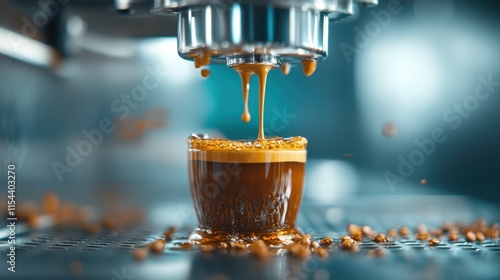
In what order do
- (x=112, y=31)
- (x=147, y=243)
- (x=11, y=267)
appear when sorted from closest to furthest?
(x=11, y=267), (x=147, y=243), (x=112, y=31)

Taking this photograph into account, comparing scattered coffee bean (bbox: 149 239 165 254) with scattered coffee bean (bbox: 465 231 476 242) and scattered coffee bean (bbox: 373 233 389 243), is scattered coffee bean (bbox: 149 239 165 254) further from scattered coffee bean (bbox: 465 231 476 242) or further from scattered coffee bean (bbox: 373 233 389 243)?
scattered coffee bean (bbox: 465 231 476 242)

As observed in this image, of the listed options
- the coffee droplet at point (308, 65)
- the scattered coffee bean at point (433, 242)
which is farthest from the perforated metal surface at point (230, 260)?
the coffee droplet at point (308, 65)

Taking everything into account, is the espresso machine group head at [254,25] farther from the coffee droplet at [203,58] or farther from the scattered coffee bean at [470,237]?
the scattered coffee bean at [470,237]

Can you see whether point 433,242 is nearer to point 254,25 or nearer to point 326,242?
point 326,242

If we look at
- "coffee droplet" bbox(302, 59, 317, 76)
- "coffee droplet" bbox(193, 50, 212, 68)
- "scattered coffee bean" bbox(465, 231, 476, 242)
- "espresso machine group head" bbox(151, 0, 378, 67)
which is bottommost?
"scattered coffee bean" bbox(465, 231, 476, 242)

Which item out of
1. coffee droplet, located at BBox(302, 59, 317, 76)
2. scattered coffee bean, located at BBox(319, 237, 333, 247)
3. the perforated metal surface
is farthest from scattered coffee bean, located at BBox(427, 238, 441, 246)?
coffee droplet, located at BBox(302, 59, 317, 76)

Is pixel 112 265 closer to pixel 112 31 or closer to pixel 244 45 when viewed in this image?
pixel 244 45

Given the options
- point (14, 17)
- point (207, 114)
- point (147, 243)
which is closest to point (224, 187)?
point (147, 243)
